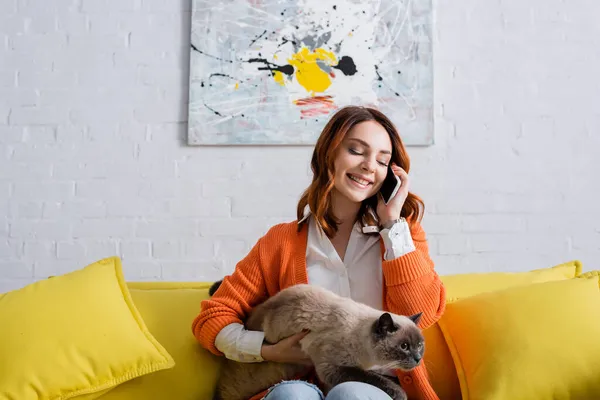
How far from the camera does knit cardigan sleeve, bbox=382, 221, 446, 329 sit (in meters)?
1.45

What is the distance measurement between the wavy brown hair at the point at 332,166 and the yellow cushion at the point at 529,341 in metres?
0.34

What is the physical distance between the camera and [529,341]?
145cm

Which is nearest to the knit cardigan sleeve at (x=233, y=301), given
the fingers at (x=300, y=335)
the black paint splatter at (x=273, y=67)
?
the fingers at (x=300, y=335)

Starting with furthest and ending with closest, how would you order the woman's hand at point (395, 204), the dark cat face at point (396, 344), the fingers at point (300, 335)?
the woman's hand at point (395, 204)
the fingers at point (300, 335)
the dark cat face at point (396, 344)

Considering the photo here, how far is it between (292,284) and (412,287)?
1.07 feet

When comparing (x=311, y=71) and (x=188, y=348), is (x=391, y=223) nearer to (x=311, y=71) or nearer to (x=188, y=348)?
(x=188, y=348)

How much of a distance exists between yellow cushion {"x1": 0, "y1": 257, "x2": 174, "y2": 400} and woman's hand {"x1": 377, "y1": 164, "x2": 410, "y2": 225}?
0.71 meters

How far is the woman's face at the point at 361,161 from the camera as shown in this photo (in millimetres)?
1562

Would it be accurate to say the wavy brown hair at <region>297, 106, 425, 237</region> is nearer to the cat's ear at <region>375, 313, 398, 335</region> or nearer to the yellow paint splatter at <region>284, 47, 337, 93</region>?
the cat's ear at <region>375, 313, 398, 335</region>

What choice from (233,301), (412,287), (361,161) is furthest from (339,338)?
(361,161)

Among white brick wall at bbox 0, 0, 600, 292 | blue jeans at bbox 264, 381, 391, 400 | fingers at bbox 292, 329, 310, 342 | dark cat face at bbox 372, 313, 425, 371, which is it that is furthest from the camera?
white brick wall at bbox 0, 0, 600, 292

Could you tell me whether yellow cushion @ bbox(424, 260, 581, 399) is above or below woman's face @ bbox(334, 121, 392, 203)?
below

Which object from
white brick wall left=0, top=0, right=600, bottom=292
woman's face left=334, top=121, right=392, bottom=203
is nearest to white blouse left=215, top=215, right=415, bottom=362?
woman's face left=334, top=121, right=392, bottom=203

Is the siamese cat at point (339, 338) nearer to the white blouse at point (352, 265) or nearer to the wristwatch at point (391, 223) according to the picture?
the white blouse at point (352, 265)
